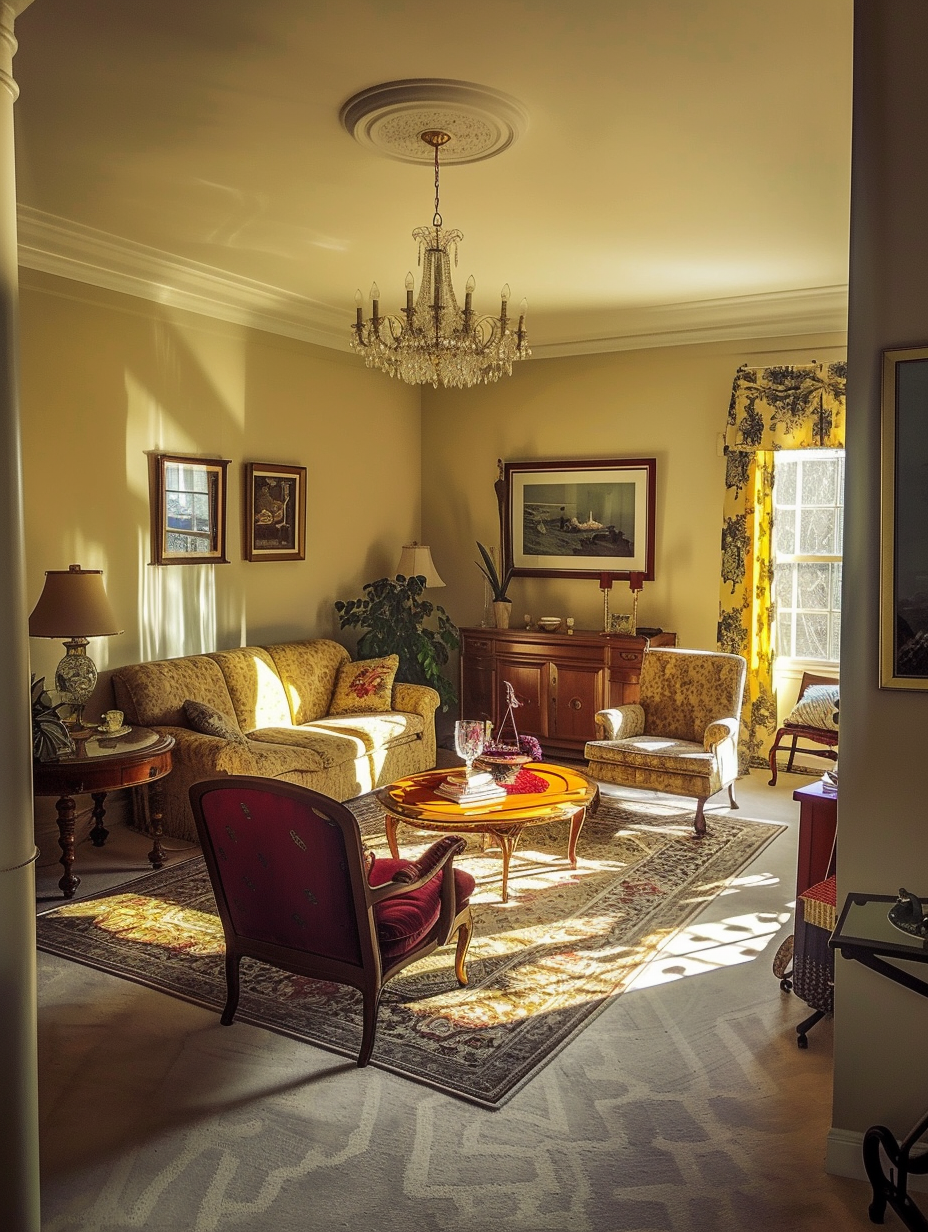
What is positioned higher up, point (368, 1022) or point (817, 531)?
point (817, 531)

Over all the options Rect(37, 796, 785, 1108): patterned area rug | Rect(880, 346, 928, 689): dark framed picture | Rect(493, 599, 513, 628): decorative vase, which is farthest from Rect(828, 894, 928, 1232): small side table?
Rect(493, 599, 513, 628): decorative vase

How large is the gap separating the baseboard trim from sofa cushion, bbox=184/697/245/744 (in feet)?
11.7

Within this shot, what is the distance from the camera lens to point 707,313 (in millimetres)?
6840

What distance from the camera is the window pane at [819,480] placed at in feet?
22.6

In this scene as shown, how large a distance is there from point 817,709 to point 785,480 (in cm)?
172

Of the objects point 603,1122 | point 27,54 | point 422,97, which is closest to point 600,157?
point 422,97

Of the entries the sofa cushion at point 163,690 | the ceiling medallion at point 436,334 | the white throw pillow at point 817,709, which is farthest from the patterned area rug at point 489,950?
the ceiling medallion at point 436,334

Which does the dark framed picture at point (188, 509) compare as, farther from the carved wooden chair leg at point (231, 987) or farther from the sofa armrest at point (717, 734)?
the sofa armrest at point (717, 734)

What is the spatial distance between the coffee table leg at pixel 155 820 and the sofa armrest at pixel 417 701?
1.87 metres

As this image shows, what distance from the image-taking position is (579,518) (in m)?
7.62

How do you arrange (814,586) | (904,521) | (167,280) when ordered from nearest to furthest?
1. (904,521)
2. (167,280)
3. (814,586)

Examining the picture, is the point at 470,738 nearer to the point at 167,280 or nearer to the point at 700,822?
the point at 700,822

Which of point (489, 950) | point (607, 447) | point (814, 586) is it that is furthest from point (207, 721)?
point (814, 586)

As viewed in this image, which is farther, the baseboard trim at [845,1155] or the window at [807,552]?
the window at [807,552]
